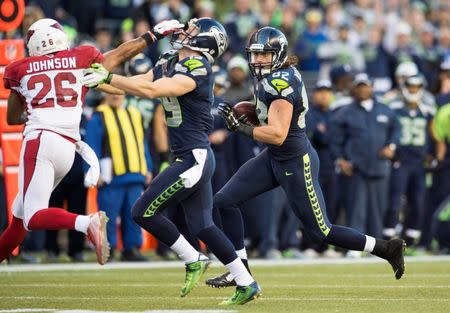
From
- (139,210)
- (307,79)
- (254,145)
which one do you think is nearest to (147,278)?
(139,210)

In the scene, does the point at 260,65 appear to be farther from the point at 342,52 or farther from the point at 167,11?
the point at 342,52

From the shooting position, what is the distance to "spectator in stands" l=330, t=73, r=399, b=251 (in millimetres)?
13219

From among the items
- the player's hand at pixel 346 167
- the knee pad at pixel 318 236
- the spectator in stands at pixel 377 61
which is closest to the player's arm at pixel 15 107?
the knee pad at pixel 318 236

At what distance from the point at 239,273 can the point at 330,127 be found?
5.61 metres

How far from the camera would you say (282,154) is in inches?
321

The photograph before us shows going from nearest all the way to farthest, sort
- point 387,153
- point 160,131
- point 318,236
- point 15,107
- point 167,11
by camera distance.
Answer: point 318,236 → point 15,107 → point 160,131 → point 387,153 → point 167,11

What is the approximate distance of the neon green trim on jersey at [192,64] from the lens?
7.89 metres

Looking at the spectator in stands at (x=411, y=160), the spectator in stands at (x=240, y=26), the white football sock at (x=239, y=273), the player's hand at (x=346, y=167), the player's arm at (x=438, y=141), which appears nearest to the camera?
the white football sock at (x=239, y=273)

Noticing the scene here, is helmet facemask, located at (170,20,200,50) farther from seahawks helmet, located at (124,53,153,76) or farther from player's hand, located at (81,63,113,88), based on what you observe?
seahawks helmet, located at (124,53,153,76)

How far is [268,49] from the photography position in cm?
819

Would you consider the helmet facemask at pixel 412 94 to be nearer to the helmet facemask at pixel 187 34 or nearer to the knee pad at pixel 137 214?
the helmet facemask at pixel 187 34

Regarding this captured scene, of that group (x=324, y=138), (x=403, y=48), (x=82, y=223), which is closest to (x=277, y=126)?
(x=82, y=223)

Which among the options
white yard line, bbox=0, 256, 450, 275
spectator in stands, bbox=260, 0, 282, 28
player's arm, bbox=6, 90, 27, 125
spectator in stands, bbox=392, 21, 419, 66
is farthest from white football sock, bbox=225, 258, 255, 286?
spectator in stands, bbox=392, 21, 419, 66

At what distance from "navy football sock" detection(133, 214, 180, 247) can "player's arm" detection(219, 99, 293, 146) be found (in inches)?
30.0
